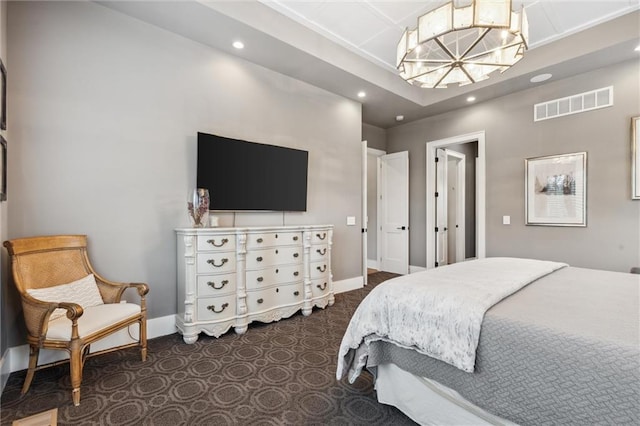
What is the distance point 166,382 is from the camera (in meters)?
2.06

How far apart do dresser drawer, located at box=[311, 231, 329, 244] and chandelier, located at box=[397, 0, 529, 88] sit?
1.96 metres

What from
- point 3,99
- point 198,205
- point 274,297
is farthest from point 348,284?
point 3,99

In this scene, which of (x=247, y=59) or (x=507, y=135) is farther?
(x=507, y=135)

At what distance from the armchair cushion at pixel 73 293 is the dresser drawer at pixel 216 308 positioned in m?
0.78

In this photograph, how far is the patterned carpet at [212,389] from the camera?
170cm

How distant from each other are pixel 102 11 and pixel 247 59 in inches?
54.3

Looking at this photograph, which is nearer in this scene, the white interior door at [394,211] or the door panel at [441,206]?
the door panel at [441,206]

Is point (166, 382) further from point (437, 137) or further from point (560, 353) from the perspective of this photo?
point (437, 137)

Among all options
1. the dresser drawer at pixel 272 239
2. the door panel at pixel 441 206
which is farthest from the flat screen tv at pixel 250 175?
the door panel at pixel 441 206

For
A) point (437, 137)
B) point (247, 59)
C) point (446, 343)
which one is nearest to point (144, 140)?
point (247, 59)

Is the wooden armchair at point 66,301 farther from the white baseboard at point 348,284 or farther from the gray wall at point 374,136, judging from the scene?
the gray wall at point 374,136

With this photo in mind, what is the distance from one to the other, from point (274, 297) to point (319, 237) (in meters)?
0.91

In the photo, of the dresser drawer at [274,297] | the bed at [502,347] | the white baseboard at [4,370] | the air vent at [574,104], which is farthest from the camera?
the air vent at [574,104]

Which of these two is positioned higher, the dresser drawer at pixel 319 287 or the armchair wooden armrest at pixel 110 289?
the armchair wooden armrest at pixel 110 289
